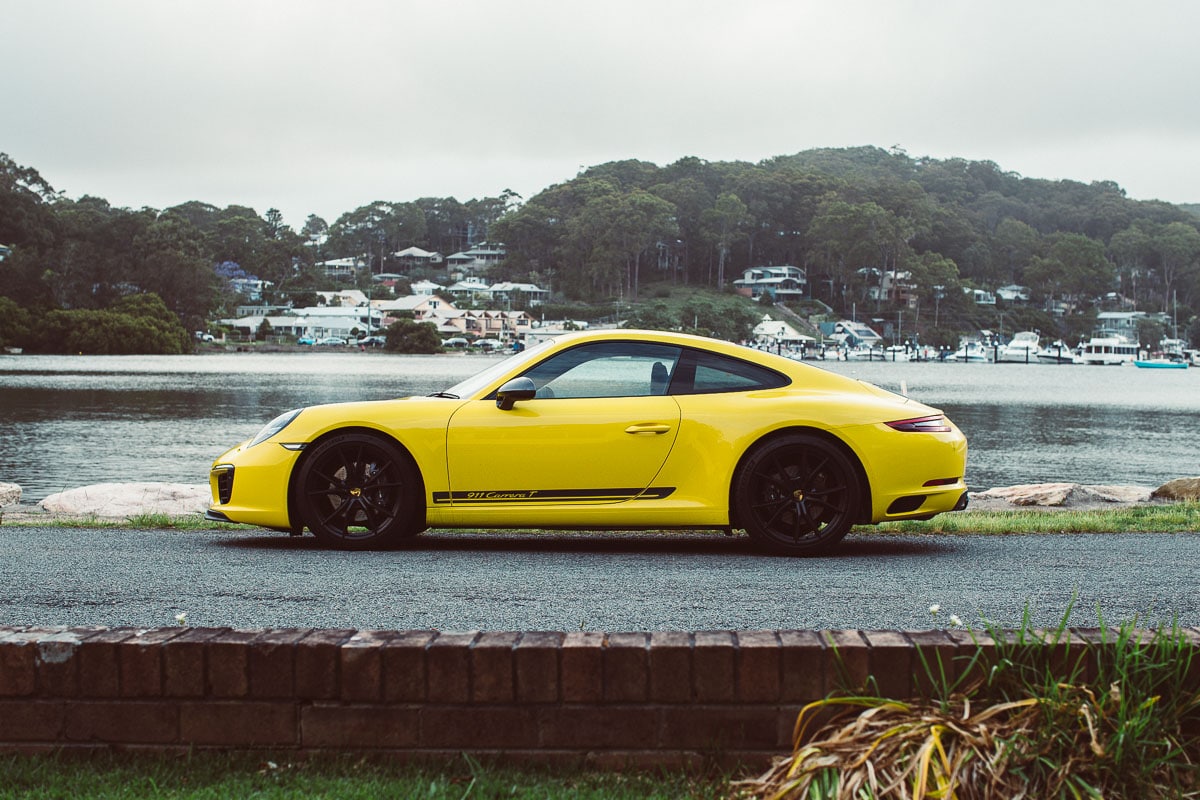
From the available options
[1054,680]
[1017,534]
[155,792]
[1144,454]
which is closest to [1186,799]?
[1054,680]

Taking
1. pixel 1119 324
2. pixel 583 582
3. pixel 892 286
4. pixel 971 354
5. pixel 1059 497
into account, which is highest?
pixel 892 286

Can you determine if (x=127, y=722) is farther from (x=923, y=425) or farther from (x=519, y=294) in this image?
(x=519, y=294)

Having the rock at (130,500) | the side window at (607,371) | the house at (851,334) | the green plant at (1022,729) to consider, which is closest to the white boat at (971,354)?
the house at (851,334)

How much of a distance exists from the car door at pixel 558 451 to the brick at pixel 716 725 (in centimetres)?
404

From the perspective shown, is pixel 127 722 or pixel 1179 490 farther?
pixel 1179 490

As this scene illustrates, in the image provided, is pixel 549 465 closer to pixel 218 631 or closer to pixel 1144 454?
pixel 218 631

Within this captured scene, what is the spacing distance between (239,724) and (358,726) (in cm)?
31

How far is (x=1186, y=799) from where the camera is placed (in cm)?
282

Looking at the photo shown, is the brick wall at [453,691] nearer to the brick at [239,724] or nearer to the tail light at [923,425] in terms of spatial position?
the brick at [239,724]

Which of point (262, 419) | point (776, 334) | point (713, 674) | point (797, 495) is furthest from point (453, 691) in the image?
point (776, 334)

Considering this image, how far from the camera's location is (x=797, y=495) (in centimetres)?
715

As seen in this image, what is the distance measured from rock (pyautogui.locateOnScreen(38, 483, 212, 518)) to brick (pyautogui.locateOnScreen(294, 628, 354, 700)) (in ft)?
32.7

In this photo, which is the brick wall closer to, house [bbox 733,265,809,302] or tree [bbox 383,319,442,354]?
tree [bbox 383,319,442,354]

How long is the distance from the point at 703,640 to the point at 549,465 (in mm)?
4029
